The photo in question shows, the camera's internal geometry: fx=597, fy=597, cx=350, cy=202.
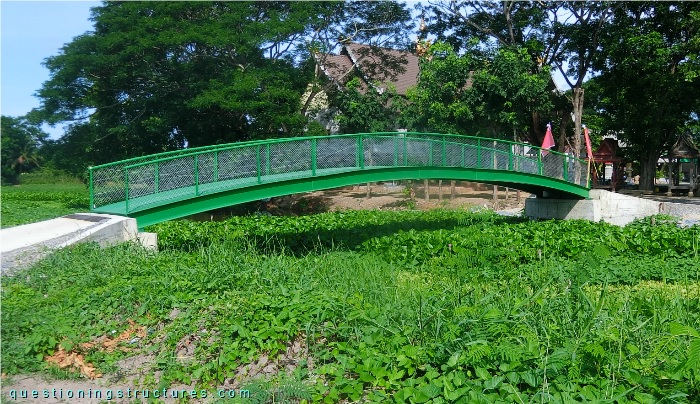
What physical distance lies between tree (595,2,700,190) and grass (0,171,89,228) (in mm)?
22577

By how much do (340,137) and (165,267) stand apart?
19.5 ft

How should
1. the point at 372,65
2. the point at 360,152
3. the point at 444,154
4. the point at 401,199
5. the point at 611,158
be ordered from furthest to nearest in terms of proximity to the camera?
the point at 611,158 → the point at 372,65 → the point at 401,199 → the point at 444,154 → the point at 360,152

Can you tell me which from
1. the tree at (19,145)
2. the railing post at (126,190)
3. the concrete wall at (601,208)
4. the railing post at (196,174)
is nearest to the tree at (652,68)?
the concrete wall at (601,208)

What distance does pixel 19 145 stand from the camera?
65.1 metres

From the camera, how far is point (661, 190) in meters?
31.6

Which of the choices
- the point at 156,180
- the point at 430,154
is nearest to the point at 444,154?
the point at 430,154

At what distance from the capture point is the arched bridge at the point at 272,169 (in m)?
11.4

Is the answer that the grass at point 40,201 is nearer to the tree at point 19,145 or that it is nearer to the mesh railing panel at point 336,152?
the tree at point 19,145

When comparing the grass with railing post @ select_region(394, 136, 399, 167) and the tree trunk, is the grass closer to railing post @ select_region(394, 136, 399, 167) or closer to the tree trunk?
railing post @ select_region(394, 136, 399, 167)

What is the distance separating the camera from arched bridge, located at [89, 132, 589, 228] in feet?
37.4

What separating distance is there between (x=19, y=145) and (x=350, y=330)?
7002cm

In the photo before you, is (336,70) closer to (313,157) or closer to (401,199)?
(401,199)

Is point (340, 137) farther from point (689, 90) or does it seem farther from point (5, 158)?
point (5, 158)

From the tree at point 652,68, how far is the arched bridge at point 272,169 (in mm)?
11835
